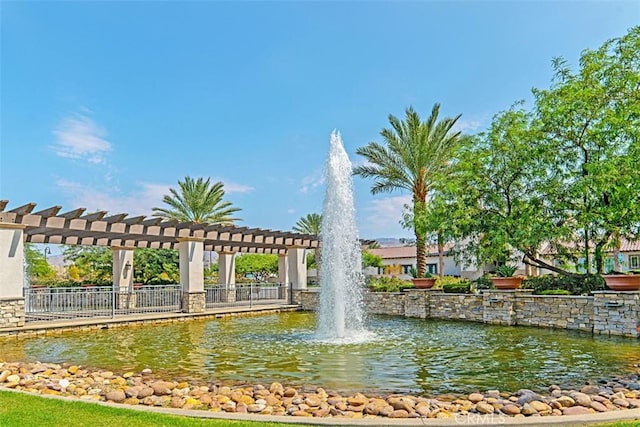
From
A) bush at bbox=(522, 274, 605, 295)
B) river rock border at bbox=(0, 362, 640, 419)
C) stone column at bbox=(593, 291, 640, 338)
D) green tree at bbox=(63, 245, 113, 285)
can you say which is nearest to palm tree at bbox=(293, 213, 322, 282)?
green tree at bbox=(63, 245, 113, 285)

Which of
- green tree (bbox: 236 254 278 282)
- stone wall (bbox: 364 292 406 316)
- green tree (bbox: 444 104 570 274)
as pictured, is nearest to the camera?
green tree (bbox: 444 104 570 274)

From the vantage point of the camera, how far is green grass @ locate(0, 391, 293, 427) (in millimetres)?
5164

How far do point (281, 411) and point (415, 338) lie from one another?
7371 mm

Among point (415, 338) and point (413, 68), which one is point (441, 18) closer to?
point (413, 68)

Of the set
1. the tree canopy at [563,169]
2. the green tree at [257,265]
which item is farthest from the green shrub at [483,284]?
the green tree at [257,265]

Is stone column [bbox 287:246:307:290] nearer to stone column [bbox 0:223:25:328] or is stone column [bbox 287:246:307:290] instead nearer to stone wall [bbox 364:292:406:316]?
stone wall [bbox 364:292:406:316]

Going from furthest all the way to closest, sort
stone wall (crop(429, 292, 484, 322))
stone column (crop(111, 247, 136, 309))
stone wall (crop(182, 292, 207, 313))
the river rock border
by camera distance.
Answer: stone column (crop(111, 247, 136, 309)), stone wall (crop(182, 292, 207, 313)), stone wall (crop(429, 292, 484, 322)), the river rock border

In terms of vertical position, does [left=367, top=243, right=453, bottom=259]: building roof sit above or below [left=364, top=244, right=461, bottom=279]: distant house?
above

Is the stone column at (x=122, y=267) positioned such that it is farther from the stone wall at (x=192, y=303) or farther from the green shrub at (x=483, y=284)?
the green shrub at (x=483, y=284)

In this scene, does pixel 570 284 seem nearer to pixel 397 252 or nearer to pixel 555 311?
pixel 555 311

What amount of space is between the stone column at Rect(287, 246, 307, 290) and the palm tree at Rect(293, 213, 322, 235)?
14.5m

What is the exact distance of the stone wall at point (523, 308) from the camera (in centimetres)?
1276

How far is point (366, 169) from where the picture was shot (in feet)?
84.1

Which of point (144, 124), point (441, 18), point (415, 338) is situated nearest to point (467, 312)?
point (415, 338)
